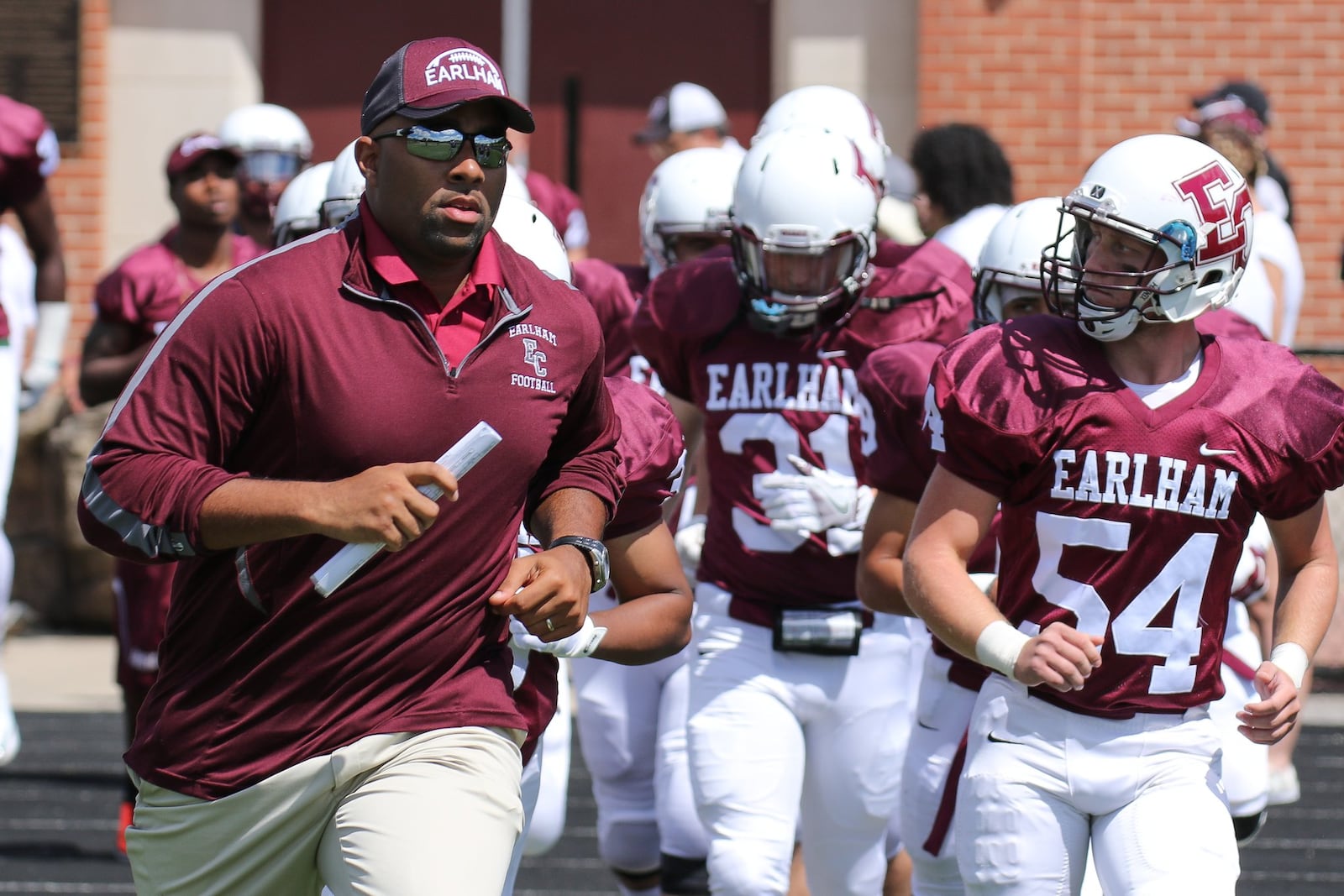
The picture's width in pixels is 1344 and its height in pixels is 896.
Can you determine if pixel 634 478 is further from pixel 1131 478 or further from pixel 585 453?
pixel 1131 478

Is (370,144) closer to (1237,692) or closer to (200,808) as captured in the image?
(200,808)

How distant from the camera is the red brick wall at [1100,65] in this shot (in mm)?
9805

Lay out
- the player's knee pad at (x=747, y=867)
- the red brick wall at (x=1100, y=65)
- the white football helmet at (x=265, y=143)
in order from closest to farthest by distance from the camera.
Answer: the player's knee pad at (x=747, y=867), the white football helmet at (x=265, y=143), the red brick wall at (x=1100, y=65)

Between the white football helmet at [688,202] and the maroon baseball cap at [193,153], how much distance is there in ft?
4.93

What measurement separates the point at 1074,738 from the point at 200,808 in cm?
143

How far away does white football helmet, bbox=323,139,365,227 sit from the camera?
184 inches

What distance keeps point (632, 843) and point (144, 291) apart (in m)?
2.37

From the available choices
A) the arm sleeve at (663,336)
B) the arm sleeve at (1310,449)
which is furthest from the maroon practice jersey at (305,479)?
the arm sleeve at (663,336)

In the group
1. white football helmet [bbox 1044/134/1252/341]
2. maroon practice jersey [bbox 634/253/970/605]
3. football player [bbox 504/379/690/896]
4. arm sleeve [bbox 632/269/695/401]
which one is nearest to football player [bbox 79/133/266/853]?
arm sleeve [bbox 632/269/695/401]

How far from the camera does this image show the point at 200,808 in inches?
118

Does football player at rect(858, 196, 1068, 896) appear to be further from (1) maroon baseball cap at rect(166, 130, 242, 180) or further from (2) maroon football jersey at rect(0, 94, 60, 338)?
(2) maroon football jersey at rect(0, 94, 60, 338)

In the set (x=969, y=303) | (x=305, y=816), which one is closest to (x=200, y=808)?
(x=305, y=816)

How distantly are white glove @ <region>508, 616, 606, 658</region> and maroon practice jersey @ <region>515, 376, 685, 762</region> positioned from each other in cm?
10

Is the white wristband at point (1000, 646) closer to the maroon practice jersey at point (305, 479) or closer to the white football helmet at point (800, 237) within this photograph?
the maroon practice jersey at point (305, 479)
